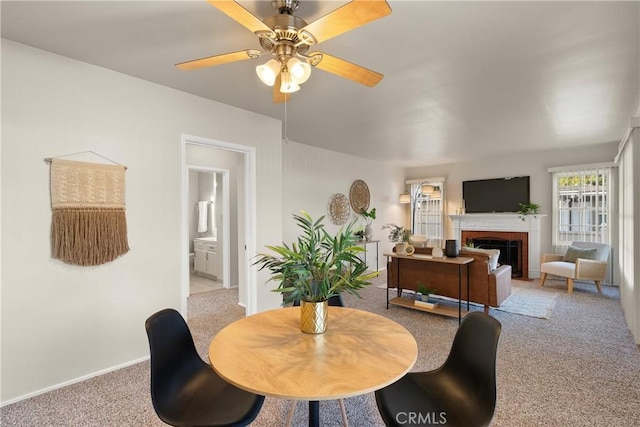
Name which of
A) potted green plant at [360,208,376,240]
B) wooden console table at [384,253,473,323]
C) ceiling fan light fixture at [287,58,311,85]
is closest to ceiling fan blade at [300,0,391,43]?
ceiling fan light fixture at [287,58,311,85]

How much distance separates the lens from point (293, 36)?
1597 millimetres

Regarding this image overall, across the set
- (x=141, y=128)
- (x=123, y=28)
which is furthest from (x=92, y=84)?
(x=123, y=28)

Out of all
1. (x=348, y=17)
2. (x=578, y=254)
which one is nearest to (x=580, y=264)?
(x=578, y=254)

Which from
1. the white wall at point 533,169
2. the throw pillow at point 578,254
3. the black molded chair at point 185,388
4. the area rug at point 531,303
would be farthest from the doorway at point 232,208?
the throw pillow at point 578,254

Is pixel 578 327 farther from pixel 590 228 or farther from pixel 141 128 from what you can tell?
pixel 141 128

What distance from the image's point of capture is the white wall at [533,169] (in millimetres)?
5594

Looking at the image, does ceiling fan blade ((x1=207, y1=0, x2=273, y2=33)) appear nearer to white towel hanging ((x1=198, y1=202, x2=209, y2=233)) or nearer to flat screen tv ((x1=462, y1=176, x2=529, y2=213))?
white towel hanging ((x1=198, y1=202, x2=209, y2=233))

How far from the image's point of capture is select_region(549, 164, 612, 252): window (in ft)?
18.0

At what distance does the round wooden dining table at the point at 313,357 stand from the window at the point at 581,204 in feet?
19.6

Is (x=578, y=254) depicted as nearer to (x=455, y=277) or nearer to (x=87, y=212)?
(x=455, y=277)

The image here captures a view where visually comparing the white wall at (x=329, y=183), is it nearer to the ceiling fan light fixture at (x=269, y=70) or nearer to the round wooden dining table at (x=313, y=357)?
the ceiling fan light fixture at (x=269, y=70)

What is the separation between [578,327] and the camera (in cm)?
346

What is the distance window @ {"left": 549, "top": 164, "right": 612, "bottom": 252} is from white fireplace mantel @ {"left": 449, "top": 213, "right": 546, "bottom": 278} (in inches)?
13.3

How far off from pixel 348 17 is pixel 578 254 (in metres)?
5.92
